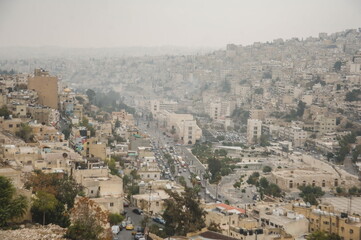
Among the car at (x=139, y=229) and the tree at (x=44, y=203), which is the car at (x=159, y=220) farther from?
the tree at (x=44, y=203)

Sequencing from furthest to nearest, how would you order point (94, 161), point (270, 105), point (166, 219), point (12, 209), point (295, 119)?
point (270, 105), point (295, 119), point (94, 161), point (166, 219), point (12, 209)

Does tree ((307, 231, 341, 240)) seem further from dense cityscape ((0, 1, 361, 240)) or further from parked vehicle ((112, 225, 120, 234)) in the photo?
parked vehicle ((112, 225, 120, 234))

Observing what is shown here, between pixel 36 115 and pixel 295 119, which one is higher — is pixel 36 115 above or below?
above

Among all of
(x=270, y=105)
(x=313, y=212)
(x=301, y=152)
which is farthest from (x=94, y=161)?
(x=270, y=105)

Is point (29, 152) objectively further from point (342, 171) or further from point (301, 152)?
point (301, 152)

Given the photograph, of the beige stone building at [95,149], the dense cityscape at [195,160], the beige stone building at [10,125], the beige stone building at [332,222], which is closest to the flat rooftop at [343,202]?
the dense cityscape at [195,160]

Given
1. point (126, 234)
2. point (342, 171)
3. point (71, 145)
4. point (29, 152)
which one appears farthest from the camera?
point (342, 171)

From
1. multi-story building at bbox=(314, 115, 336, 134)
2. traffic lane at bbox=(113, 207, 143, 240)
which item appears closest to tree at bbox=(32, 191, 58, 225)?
traffic lane at bbox=(113, 207, 143, 240)
